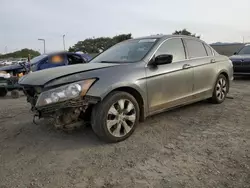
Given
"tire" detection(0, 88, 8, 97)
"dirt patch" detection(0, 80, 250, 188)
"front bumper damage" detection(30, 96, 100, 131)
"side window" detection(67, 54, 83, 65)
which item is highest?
Answer: "side window" detection(67, 54, 83, 65)

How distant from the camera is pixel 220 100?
21.0 ft

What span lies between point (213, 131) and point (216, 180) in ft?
5.34

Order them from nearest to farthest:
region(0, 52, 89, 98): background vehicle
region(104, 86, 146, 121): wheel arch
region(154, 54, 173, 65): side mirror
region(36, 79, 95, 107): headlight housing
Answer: region(36, 79, 95, 107): headlight housing
region(104, 86, 146, 121): wheel arch
region(154, 54, 173, 65): side mirror
region(0, 52, 89, 98): background vehicle

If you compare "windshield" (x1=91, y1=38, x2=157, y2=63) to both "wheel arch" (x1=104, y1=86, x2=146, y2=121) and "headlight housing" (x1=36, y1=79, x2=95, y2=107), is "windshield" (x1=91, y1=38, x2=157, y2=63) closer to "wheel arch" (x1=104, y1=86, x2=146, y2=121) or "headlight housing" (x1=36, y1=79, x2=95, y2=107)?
"wheel arch" (x1=104, y1=86, x2=146, y2=121)

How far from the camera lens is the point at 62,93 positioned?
3.72 meters

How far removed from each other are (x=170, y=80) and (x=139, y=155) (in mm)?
1689

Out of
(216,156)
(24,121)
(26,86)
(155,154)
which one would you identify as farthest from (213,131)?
(24,121)

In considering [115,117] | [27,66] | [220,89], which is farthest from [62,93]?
[27,66]

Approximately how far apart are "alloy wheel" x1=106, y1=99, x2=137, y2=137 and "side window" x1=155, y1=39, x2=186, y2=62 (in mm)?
1190

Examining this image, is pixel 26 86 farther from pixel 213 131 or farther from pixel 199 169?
pixel 213 131

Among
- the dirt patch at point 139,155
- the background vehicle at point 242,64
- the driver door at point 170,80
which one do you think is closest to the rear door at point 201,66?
the driver door at point 170,80

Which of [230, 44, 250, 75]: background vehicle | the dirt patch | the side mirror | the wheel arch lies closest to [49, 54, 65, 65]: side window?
the dirt patch

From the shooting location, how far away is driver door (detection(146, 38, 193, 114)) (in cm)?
458

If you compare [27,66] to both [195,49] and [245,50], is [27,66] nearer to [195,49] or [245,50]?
[195,49]
